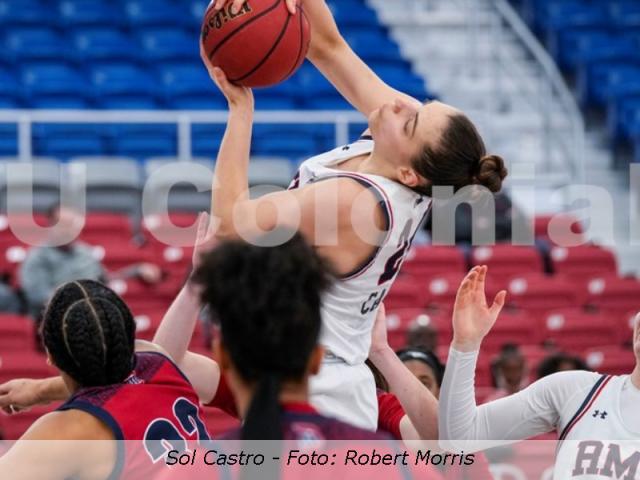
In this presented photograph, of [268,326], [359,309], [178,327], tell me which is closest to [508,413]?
[359,309]

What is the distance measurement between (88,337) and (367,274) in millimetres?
741

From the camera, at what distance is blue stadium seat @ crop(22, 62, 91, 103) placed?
978 cm

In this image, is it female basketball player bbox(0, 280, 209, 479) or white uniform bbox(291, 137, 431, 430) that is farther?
white uniform bbox(291, 137, 431, 430)

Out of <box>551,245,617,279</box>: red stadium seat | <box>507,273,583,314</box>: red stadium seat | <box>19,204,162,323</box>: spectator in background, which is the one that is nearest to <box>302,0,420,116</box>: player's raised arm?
<box>19,204,162,323</box>: spectator in background

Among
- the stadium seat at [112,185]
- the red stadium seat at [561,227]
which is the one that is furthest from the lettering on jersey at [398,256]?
the red stadium seat at [561,227]

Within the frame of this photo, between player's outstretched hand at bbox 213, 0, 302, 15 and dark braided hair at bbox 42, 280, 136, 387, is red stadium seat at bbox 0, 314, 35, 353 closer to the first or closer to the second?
player's outstretched hand at bbox 213, 0, 302, 15

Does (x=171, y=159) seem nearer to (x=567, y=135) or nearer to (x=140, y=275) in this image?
(x=140, y=275)

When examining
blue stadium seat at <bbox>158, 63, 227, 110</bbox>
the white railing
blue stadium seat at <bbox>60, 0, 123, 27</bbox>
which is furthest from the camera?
blue stadium seat at <bbox>60, 0, 123, 27</bbox>

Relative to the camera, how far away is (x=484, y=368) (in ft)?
25.0

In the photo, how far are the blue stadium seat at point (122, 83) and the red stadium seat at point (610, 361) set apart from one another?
4008mm

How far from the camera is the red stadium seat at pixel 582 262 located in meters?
9.02

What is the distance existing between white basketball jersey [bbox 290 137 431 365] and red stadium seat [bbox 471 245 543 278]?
17.6 feet

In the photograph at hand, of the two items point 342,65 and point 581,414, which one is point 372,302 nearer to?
point 581,414

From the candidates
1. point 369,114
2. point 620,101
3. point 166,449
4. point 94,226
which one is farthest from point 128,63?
point 166,449
